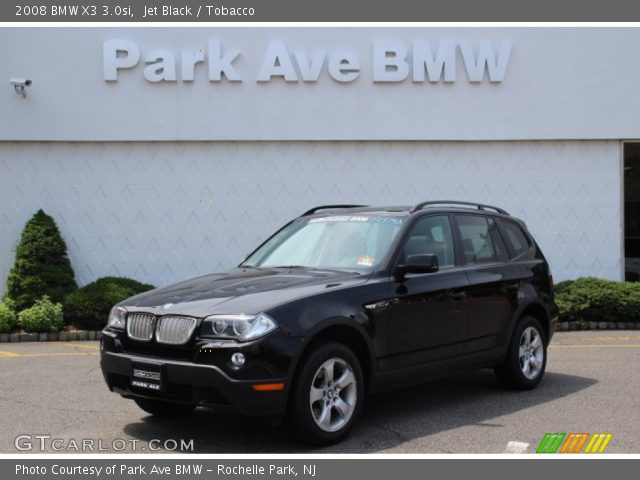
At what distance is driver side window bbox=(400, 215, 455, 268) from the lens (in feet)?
21.5

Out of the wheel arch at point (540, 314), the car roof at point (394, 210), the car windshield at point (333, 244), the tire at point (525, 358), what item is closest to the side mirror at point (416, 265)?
the car windshield at point (333, 244)

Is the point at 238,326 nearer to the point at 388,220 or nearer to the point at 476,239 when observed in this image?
the point at 388,220

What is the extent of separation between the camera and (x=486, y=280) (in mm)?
7148

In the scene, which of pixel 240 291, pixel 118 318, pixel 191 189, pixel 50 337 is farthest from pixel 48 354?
pixel 240 291

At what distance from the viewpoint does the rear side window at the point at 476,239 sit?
23.5 ft

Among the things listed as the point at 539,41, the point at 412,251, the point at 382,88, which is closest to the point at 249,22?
the point at 382,88

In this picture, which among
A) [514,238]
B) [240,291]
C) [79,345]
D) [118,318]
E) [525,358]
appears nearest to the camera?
[240,291]

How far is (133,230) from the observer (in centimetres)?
1376

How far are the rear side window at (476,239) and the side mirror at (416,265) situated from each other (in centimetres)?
101

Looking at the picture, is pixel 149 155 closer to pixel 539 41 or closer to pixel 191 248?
pixel 191 248

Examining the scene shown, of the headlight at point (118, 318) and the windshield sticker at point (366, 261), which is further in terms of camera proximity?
the windshield sticker at point (366, 261)

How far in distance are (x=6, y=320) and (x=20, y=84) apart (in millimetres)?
4377

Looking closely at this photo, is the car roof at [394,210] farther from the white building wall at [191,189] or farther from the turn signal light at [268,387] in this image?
the white building wall at [191,189]

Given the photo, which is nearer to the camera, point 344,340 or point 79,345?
point 344,340
